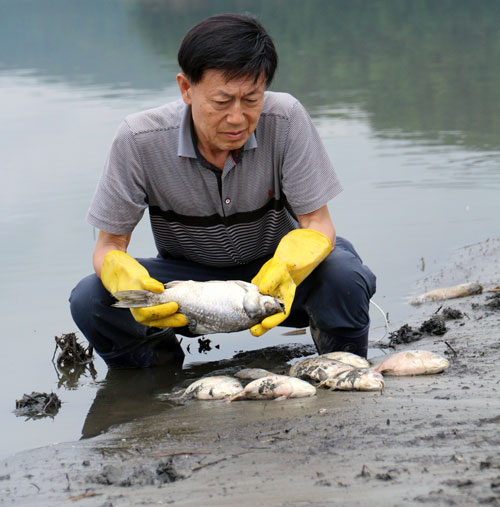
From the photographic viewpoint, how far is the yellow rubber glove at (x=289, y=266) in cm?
382

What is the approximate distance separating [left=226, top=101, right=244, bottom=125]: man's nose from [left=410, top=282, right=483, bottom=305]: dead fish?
8.13ft

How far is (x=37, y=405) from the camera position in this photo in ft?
14.0

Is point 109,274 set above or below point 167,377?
above

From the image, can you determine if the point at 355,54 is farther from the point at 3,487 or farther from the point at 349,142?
the point at 3,487

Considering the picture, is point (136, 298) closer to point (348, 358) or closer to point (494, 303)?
point (348, 358)

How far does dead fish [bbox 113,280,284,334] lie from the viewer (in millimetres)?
3752

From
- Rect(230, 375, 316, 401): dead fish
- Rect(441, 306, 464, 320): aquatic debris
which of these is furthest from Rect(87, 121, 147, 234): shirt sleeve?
Rect(441, 306, 464, 320): aquatic debris

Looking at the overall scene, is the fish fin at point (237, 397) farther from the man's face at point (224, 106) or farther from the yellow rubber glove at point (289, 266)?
the man's face at point (224, 106)

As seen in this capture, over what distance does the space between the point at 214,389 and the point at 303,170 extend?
119 cm

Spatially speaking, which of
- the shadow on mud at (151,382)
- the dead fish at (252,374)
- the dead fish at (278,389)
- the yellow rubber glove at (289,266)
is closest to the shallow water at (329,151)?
the shadow on mud at (151,382)

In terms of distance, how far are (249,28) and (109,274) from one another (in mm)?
1386

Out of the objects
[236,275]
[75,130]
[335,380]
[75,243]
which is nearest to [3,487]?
[335,380]

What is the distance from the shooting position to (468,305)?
214 inches

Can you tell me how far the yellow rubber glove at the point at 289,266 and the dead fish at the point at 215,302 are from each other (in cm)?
5
